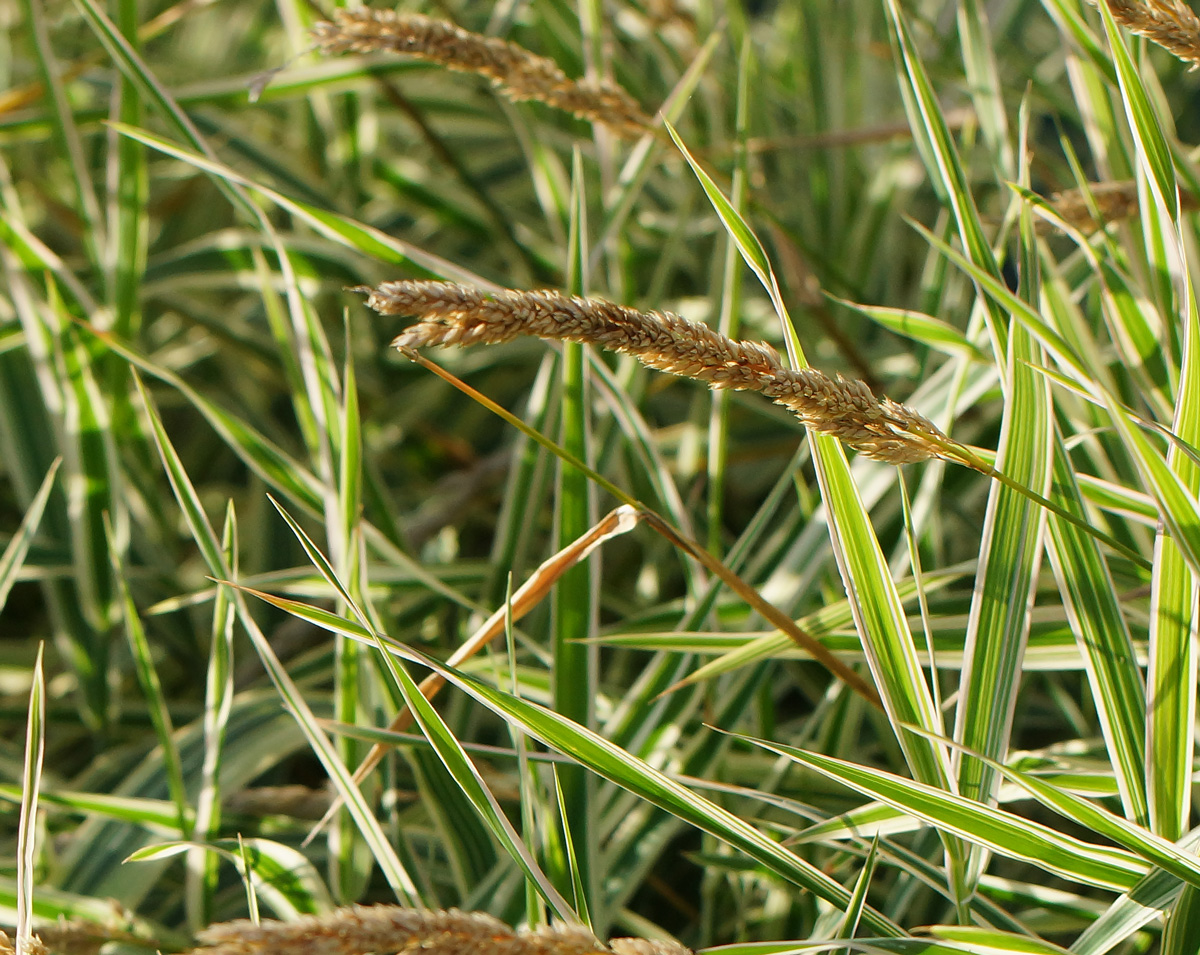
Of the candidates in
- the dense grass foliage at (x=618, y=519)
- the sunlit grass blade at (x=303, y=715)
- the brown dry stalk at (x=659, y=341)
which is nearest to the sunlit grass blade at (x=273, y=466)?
the dense grass foliage at (x=618, y=519)

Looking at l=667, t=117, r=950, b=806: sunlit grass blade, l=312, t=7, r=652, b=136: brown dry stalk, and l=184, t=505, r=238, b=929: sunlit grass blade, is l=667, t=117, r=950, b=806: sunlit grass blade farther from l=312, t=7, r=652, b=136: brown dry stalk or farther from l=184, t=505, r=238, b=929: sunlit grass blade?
l=184, t=505, r=238, b=929: sunlit grass blade

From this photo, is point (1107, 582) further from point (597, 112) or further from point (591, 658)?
point (597, 112)

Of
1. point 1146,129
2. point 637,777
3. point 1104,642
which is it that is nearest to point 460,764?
point 637,777

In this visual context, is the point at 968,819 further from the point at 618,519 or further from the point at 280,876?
the point at 280,876

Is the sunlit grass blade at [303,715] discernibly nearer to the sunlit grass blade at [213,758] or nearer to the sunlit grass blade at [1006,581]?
the sunlit grass blade at [213,758]

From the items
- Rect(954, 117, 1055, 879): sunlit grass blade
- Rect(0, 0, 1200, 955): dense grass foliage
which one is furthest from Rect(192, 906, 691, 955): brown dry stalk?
Rect(954, 117, 1055, 879): sunlit grass blade
